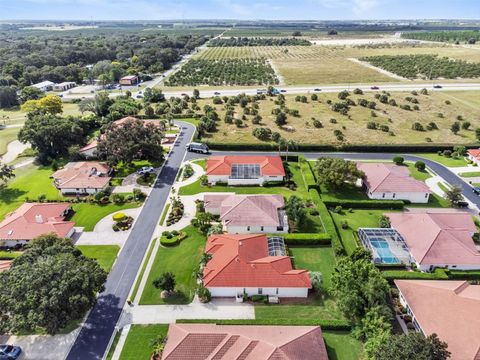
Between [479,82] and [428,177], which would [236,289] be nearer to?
[428,177]

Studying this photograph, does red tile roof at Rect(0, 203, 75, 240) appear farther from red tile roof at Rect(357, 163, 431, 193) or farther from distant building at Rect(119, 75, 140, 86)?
distant building at Rect(119, 75, 140, 86)

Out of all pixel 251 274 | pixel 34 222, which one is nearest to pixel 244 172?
pixel 251 274

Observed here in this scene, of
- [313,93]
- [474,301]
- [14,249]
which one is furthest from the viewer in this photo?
[313,93]

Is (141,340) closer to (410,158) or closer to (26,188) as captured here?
(26,188)

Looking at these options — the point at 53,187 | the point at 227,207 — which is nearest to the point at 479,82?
the point at 227,207

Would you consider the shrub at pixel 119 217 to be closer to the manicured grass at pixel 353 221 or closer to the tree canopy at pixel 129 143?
the tree canopy at pixel 129 143

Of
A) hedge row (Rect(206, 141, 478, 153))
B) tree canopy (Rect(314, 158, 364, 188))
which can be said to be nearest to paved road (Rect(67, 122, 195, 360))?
hedge row (Rect(206, 141, 478, 153))
